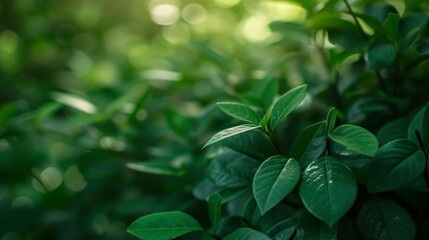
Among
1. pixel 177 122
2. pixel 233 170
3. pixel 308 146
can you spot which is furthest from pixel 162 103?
pixel 308 146

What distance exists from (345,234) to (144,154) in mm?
593

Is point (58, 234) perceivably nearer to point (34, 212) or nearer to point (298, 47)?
point (34, 212)

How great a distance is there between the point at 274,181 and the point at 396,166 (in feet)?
0.56

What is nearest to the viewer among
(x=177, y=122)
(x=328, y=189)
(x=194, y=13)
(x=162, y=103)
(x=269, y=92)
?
(x=328, y=189)

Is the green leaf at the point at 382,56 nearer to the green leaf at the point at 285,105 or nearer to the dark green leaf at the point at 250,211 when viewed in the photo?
the green leaf at the point at 285,105

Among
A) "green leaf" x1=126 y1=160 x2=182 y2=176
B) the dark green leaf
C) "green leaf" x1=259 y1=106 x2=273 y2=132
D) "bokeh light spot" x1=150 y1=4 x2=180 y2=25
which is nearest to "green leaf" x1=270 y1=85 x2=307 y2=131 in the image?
"green leaf" x1=259 y1=106 x2=273 y2=132

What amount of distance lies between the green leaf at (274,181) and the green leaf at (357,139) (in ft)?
0.23

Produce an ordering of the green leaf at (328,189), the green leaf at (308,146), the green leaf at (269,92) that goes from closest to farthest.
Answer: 1. the green leaf at (328,189)
2. the green leaf at (308,146)
3. the green leaf at (269,92)

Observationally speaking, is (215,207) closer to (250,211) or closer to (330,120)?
(250,211)

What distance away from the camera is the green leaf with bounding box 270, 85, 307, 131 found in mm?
625

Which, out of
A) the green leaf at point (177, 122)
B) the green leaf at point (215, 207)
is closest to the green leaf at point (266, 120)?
the green leaf at point (215, 207)

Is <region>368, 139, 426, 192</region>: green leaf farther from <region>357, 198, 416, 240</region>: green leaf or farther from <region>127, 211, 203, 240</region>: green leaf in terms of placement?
<region>127, 211, 203, 240</region>: green leaf

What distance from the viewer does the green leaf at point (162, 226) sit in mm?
624

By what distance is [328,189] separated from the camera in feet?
1.79
